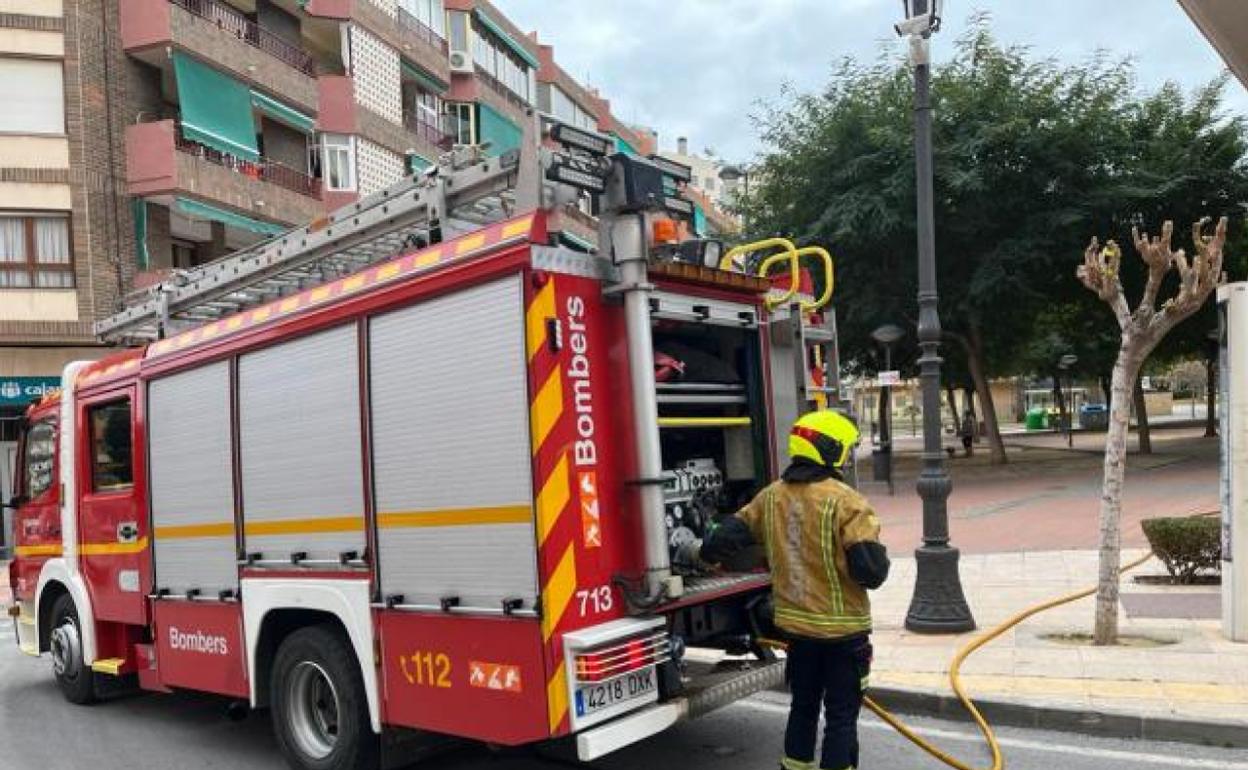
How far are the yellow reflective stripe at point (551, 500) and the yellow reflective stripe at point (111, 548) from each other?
11.7 feet

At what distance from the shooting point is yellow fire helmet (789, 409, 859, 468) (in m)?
4.38

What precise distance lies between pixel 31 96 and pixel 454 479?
69.6 feet

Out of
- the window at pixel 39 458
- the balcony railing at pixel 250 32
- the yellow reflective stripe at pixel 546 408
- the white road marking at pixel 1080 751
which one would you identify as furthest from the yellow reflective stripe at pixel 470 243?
the balcony railing at pixel 250 32

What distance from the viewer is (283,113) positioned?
25812mm

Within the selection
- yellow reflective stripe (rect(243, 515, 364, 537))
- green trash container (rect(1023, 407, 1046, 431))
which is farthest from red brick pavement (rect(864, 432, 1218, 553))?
green trash container (rect(1023, 407, 1046, 431))

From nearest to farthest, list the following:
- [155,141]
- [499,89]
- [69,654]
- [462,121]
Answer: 1. [69,654]
2. [155,141]
3. [462,121]
4. [499,89]

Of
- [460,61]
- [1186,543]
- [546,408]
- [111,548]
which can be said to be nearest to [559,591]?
[546,408]

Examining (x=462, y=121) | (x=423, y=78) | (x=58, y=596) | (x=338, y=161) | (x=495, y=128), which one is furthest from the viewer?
(x=495, y=128)

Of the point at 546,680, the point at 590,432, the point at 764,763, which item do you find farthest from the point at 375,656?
the point at 764,763

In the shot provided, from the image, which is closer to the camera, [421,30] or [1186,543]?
[1186,543]

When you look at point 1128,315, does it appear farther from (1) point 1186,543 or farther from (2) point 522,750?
(2) point 522,750

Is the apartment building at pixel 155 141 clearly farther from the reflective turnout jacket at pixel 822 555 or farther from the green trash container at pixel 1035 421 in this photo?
the green trash container at pixel 1035 421

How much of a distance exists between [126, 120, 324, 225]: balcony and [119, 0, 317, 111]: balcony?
169 cm

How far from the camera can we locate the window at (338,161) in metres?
26.9
